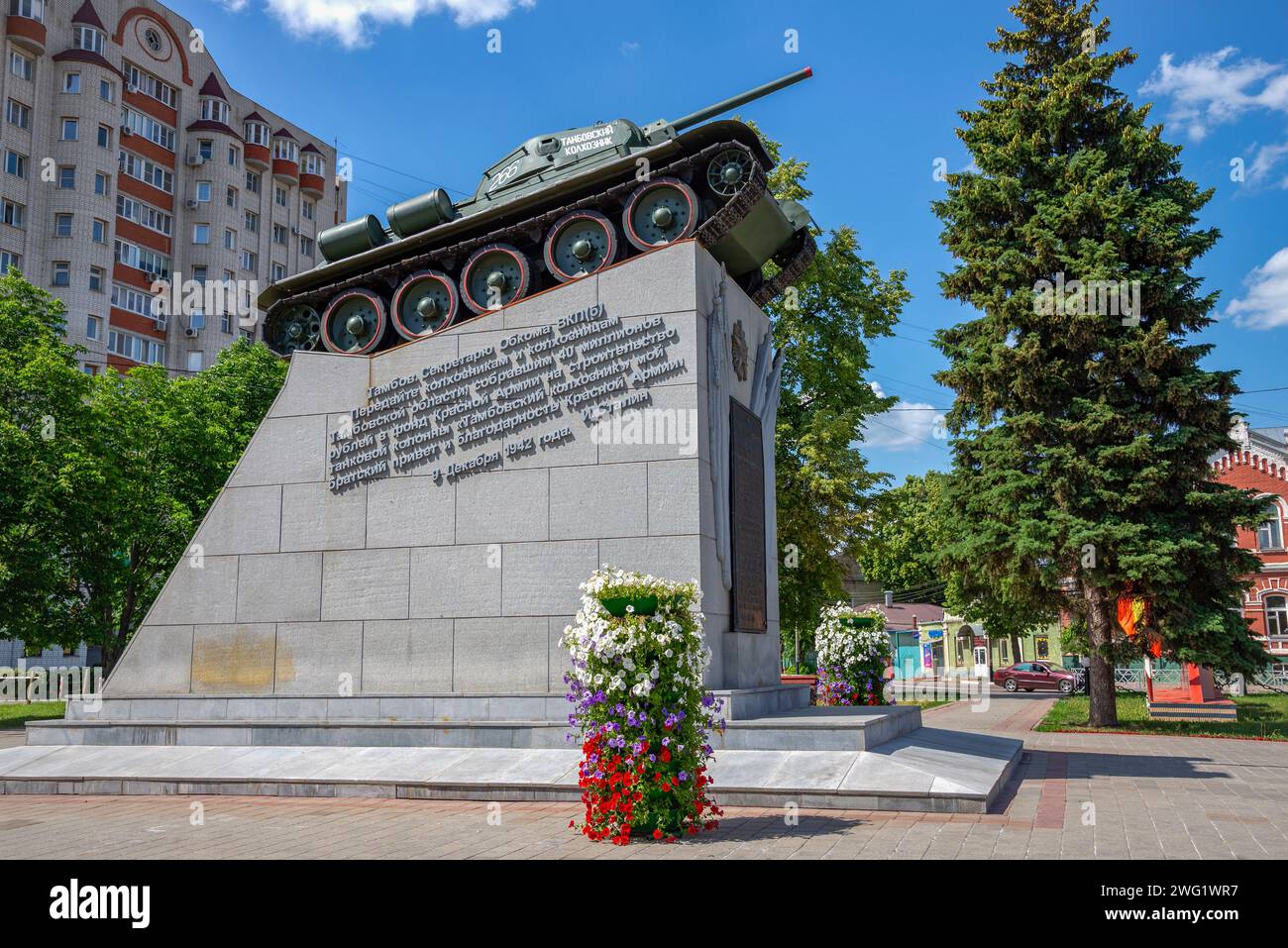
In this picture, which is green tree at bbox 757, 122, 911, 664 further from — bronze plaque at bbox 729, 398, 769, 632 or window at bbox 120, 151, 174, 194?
window at bbox 120, 151, 174, 194

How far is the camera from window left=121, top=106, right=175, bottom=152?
45.9 metres

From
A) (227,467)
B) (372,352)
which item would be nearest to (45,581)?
(227,467)

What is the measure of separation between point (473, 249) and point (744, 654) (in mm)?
6325

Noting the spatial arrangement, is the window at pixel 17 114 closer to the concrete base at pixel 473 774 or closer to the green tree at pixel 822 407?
the green tree at pixel 822 407

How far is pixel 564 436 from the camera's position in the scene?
11.9 meters

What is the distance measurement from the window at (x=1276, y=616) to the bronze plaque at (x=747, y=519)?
41.5 meters

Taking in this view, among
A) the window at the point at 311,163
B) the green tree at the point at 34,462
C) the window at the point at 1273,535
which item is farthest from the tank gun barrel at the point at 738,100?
the window at the point at 311,163

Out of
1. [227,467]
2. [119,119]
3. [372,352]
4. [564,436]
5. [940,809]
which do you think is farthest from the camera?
[119,119]

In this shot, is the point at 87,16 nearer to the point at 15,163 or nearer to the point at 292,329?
the point at 15,163

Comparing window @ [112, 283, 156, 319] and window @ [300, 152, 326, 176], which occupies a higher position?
window @ [300, 152, 326, 176]

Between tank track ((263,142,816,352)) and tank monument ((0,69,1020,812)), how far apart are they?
0.15ft

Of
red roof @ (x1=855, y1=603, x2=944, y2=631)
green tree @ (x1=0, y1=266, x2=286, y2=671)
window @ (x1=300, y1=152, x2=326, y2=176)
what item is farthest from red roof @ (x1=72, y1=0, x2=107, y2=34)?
red roof @ (x1=855, y1=603, x2=944, y2=631)

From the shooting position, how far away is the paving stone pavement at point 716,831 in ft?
23.8
